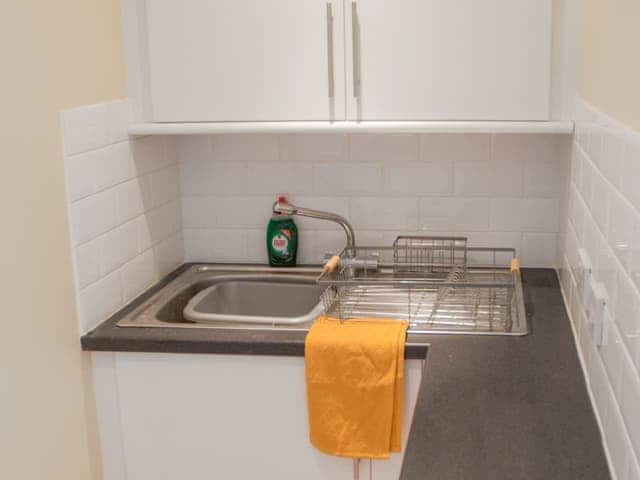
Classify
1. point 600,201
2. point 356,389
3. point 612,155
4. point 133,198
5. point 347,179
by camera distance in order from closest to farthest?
point 612,155, point 600,201, point 356,389, point 133,198, point 347,179

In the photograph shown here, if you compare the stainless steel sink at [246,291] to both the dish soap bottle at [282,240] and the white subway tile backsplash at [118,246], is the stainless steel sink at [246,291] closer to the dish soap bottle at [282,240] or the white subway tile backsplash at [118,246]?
the dish soap bottle at [282,240]

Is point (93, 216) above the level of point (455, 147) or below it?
below

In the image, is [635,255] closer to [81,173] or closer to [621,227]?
[621,227]

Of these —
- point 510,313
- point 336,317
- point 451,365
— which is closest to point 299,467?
point 336,317

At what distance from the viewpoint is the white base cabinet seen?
2090 mm

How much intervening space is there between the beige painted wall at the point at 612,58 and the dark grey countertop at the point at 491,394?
55 cm

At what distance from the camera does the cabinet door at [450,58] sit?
2164 millimetres

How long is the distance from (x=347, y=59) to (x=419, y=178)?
1.60 feet

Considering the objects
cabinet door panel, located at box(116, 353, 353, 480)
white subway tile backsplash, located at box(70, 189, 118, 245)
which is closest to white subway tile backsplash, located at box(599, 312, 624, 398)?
cabinet door panel, located at box(116, 353, 353, 480)

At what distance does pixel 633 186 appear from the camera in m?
1.21

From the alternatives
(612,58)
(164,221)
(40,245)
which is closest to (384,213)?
(164,221)

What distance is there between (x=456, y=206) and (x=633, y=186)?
4.42 ft

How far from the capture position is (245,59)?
7.45ft

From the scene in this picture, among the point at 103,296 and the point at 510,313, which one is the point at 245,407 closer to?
the point at 103,296
